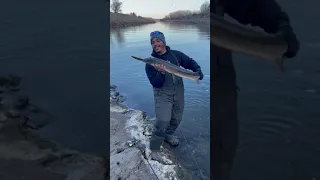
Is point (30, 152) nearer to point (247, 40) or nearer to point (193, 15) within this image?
point (193, 15)

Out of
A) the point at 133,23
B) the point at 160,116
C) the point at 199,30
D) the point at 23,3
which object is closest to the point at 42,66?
the point at 23,3

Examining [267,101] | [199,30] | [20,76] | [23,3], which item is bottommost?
[267,101]

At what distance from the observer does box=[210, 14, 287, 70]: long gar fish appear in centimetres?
148

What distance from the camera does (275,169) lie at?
150cm

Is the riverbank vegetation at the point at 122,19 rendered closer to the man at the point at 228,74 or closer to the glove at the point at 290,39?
the man at the point at 228,74

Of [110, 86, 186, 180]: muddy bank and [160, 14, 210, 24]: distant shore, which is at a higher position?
[160, 14, 210, 24]: distant shore

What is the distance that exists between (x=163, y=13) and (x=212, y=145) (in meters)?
0.73

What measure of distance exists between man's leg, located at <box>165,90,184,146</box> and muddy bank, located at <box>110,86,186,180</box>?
50mm

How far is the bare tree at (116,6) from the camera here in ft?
5.02

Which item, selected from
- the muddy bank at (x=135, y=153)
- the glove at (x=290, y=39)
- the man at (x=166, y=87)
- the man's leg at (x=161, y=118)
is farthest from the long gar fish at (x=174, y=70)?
the glove at (x=290, y=39)

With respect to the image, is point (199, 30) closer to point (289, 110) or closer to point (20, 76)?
point (289, 110)

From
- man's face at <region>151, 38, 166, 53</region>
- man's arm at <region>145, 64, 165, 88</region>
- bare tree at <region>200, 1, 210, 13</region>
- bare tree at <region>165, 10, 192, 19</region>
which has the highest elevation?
bare tree at <region>200, 1, 210, 13</region>

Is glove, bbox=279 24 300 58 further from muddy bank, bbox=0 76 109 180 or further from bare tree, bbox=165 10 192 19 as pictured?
muddy bank, bbox=0 76 109 180

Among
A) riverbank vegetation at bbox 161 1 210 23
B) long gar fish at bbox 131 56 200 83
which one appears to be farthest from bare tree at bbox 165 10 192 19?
long gar fish at bbox 131 56 200 83
